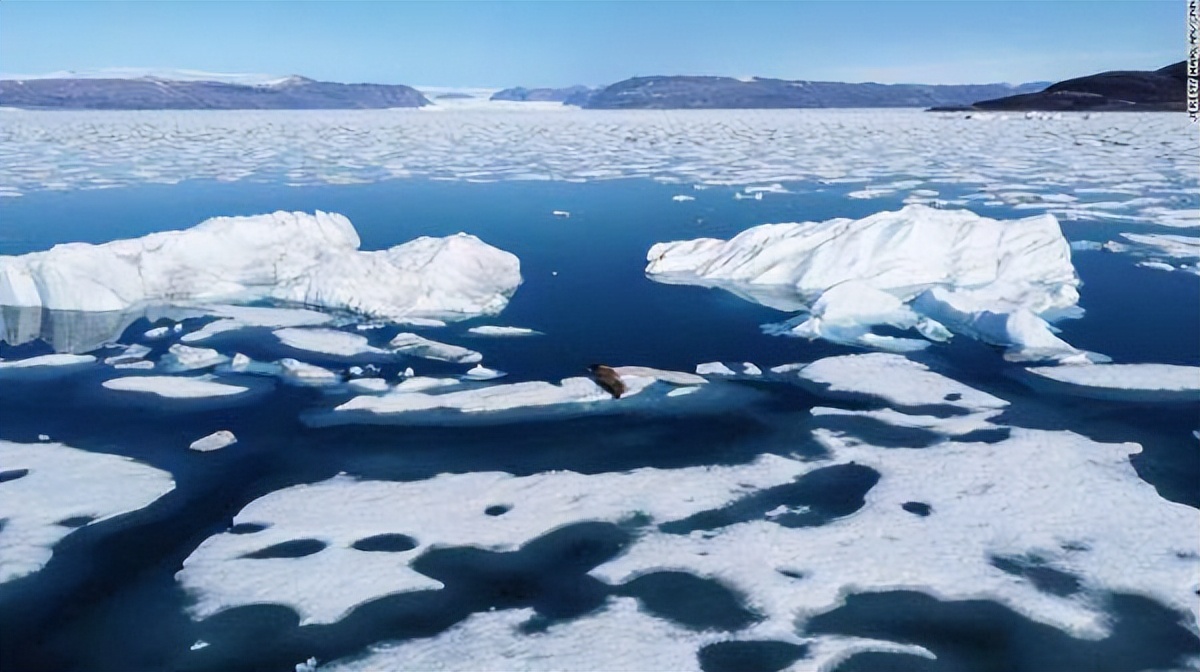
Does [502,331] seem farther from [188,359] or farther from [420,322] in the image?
[188,359]

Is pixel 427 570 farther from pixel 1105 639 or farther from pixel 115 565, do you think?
pixel 1105 639

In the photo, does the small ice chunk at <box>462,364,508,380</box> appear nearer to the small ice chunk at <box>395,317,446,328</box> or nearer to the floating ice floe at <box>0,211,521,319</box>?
the small ice chunk at <box>395,317,446,328</box>

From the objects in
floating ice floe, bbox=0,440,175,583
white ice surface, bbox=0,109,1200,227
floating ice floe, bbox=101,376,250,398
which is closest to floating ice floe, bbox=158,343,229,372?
floating ice floe, bbox=101,376,250,398

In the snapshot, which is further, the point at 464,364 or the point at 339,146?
the point at 339,146

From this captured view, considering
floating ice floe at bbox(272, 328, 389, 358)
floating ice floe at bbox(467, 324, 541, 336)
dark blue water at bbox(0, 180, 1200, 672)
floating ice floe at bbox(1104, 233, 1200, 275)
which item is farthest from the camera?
floating ice floe at bbox(1104, 233, 1200, 275)

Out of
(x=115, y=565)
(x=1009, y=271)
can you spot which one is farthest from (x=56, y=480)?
(x=1009, y=271)

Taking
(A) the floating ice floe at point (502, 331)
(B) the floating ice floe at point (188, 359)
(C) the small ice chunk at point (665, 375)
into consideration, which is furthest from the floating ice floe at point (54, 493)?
(A) the floating ice floe at point (502, 331)
